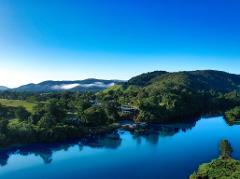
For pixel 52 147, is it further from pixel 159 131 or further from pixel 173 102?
pixel 173 102

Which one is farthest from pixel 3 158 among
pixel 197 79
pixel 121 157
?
pixel 197 79

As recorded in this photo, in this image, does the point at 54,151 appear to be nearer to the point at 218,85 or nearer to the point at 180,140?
the point at 180,140

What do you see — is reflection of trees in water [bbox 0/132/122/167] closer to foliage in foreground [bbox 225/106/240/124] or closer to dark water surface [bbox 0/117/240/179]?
dark water surface [bbox 0/117/240/179]

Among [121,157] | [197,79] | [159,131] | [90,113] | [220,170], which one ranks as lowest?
[121,157]

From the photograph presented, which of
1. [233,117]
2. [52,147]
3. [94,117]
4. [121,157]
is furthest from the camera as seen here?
[233,117]

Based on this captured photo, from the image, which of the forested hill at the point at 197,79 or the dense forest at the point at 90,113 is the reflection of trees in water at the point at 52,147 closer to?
the dense forest at the point at 90,113

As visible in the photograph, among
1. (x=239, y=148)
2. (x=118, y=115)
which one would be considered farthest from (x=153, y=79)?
(x=239, y=148)

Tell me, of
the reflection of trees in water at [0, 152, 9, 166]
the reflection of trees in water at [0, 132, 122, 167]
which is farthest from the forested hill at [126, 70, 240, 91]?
the reflection of trees in water at [0, 152, 9, 166]
